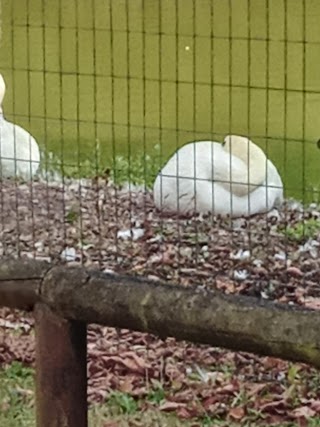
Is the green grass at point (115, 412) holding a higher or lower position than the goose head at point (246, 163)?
lower

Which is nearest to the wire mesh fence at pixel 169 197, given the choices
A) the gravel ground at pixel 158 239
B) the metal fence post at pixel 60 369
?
the gravel ground at pixel 158 239

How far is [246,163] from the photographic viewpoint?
23.3 feet

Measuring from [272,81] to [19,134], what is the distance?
292 cm

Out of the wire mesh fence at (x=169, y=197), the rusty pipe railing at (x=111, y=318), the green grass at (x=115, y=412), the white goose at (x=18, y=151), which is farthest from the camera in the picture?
the white goose at (x=18, y=151)

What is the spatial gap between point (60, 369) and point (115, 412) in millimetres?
1934

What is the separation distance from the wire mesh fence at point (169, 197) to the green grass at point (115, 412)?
15mm

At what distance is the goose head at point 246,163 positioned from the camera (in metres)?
6.94

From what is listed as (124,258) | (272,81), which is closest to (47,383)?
(124,258)

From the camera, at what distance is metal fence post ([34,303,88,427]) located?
8.89ft

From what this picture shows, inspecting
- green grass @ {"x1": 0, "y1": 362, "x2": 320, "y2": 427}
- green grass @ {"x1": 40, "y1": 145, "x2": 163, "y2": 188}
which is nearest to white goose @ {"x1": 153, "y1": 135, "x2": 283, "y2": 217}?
green grass @ {"x1": 40, "y1": 145, "x2": 163, "y2": 188}

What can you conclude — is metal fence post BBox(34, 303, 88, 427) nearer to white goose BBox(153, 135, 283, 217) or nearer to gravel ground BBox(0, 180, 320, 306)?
gravel ground BBox(0, 180, 320, 306)

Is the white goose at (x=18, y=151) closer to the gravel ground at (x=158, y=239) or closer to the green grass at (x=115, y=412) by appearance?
the gravel ground at (x=158, y=239)

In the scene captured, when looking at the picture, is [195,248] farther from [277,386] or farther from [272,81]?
[272,81]

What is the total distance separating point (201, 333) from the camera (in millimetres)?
2547
